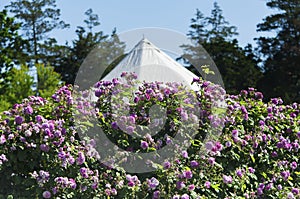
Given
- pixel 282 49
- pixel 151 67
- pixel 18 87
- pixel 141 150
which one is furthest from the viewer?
pixel 282 49

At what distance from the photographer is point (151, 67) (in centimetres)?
845

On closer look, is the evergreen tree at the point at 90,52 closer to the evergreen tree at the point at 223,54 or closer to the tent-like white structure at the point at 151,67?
the evergreen tree at the point at 223,54

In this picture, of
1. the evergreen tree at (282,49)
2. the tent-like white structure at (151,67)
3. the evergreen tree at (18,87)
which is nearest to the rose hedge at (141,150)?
the tent-like white structure at (151,67)

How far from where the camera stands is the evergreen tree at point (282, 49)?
2158 centimetres

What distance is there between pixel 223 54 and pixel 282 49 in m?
2.80

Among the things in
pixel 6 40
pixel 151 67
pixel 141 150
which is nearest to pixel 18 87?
pixel 6 40

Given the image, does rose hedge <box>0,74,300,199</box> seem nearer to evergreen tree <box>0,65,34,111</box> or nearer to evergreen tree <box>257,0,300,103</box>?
evergreen tree <box>0,65,34,111</box>

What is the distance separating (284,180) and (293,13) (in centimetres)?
1964

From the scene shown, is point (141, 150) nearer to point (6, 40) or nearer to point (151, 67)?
point (151, 67)

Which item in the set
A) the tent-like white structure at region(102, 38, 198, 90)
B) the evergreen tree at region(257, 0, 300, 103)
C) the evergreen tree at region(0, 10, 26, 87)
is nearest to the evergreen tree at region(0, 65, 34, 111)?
the evergreen tree at region(0, 10, 26, 87)

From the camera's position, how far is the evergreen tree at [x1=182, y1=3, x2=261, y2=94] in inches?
863

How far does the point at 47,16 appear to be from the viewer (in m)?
24.2

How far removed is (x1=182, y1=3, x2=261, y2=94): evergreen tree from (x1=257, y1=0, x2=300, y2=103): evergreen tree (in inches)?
27.4

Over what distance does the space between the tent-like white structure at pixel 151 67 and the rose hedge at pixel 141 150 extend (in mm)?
4440
